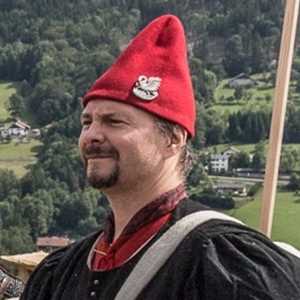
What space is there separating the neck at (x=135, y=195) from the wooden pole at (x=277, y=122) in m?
0.50

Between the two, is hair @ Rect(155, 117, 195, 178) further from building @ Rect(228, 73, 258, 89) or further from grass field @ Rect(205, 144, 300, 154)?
building @ Rect(228, 73, 258, 89)

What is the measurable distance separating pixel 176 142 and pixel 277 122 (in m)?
0.52

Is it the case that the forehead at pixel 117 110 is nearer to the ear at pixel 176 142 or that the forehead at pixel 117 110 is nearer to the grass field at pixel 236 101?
the ear at pixel 176 142

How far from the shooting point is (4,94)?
408 inches

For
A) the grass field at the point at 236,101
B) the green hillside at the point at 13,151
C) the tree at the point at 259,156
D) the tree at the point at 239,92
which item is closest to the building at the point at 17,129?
the green hillside at the point at 13,151

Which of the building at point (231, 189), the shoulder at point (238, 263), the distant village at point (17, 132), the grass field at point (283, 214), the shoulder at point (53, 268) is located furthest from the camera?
the distant village at point (17, 132)

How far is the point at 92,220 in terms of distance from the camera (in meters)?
6.46

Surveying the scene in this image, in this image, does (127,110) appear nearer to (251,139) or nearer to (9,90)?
(251,139)

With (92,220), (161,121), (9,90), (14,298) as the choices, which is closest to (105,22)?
(9,90)

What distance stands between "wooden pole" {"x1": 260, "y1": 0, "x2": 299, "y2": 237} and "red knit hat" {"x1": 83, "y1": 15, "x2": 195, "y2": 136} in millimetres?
447

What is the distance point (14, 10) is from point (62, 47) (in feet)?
2.38

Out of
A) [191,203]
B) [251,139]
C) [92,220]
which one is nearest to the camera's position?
[191,203]

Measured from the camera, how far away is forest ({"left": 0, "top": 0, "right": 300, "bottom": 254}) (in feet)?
18.6

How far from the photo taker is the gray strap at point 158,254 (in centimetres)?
141
